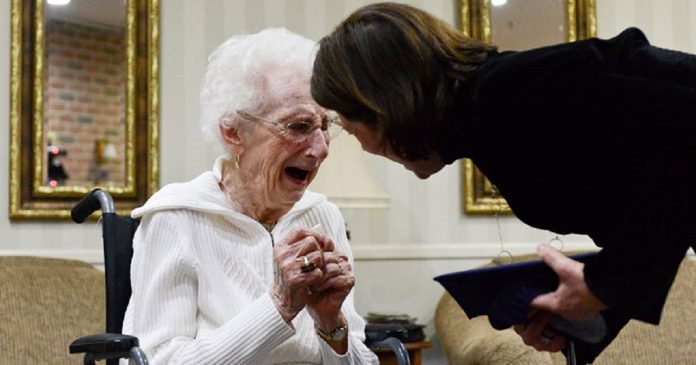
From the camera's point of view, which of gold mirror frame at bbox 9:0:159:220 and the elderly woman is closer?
the elderly woman

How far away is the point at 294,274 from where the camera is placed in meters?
2.06

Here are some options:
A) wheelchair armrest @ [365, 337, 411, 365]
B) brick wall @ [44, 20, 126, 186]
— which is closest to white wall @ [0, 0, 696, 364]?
brick wall @ [44, 20, 126, 186]

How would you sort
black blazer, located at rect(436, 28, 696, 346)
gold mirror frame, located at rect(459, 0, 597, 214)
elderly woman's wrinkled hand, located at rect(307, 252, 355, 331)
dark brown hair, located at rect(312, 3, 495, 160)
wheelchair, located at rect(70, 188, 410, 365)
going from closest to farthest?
black blazer, located at rect(436, 28, 696, 346)
dark brown hair, located at rect(312, 3, 495, 160)
elderly woman's wrinkled hand, located at rect(307, 252, 355, 331)
wheelchair, located at rect(70, 188, 410, 365)
gold mirror frame, located at rect(459, 0, 597, 214)

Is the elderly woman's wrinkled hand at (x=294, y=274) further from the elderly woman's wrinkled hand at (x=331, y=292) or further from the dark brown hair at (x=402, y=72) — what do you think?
the dark brown hair at (x=402, y=72)

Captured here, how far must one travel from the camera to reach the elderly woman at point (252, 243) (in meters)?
2.08

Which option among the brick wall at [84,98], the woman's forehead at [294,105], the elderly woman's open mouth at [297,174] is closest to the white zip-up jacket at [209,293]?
the elderly woman's open mouth at [297,174]

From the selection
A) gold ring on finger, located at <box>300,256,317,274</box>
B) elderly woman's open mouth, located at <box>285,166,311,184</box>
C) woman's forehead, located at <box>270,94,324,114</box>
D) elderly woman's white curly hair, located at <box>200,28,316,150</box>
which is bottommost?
gold ring on finger, located at <box>300,256,317,274</box>

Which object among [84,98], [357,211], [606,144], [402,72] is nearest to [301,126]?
[402,72]

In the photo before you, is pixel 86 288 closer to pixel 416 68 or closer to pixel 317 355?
pixel 317 355

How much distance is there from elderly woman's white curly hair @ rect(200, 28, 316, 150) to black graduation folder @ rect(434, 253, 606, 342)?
3.12 feet

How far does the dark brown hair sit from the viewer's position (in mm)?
1530

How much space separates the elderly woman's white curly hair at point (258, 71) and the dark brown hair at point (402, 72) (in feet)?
2.78

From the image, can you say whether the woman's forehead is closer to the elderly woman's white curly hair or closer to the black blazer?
the elderly woman's white curly hair

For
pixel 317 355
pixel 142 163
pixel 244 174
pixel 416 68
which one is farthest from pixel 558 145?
pixel 142 163
